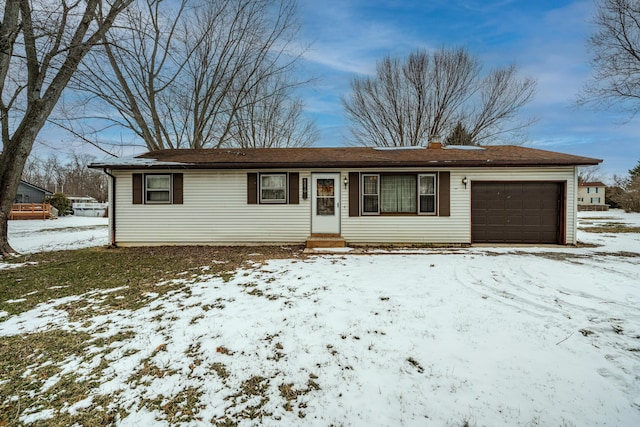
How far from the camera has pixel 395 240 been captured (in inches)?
372

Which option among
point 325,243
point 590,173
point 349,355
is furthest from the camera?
point 590,173

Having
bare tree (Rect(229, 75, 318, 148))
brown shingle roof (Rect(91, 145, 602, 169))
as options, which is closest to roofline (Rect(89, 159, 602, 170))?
brown shingle roof (Rect(91, 145, 602, 169))

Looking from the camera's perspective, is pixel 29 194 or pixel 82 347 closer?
pixel 82 347

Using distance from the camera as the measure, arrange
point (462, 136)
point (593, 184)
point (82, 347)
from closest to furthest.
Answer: point (82, 347) → point (462, 136) → point (593, 184)

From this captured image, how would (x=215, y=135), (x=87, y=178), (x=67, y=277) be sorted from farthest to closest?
(x=87, y=178), (x=215, y=135), (x=67, y=277)

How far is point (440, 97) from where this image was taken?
18469 millimetres

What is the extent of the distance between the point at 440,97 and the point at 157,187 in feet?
56.3

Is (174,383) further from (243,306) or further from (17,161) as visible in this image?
(17,161)

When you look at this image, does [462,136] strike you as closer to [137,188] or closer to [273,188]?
[273,188]

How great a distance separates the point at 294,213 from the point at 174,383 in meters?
7.09

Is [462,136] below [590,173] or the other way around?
below

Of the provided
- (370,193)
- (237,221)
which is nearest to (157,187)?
(237,221)

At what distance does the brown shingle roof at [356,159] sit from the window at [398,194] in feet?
1.82

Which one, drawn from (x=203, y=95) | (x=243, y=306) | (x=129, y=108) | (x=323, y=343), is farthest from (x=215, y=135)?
(x=323, y=343)
